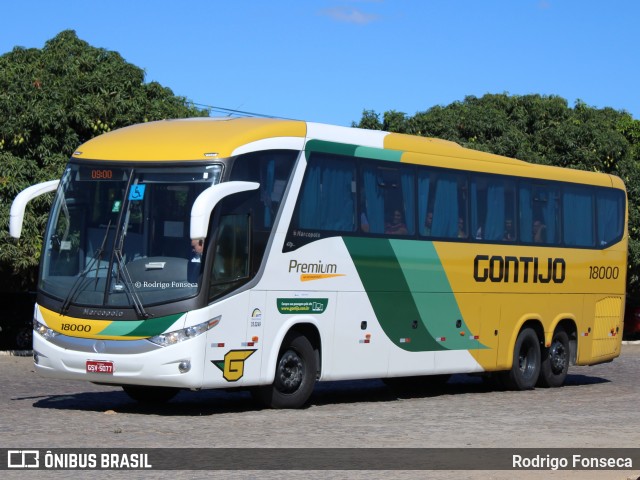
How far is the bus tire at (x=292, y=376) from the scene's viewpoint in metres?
17.2

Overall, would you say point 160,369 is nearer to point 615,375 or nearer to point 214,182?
point 214,182

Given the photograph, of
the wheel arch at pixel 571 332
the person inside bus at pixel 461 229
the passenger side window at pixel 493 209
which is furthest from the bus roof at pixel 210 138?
the wheel arch at pixel 571 332

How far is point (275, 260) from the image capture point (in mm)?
17062

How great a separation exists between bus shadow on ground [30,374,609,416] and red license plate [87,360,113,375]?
797 millimetres

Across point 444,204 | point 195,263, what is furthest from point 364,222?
point 195,263

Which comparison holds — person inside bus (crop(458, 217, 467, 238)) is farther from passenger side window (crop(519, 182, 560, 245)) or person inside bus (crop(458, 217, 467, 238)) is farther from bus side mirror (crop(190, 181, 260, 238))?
bus side mirror (crop(190, 181, 260, 238))

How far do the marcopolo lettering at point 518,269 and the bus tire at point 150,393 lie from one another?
18.7ft

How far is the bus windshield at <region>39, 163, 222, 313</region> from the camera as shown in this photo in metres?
16.0

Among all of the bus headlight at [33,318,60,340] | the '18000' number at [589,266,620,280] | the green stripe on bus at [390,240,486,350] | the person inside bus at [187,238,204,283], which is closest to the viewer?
the person inside bus at [187,238,204,283]

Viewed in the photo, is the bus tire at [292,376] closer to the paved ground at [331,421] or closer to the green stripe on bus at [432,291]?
the paved ground at [331,421]

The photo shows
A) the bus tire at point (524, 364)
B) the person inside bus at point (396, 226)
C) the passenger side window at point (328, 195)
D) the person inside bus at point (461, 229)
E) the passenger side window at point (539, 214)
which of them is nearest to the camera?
the passenger side window at point (328, 195)

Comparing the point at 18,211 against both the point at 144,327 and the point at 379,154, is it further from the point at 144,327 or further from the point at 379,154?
the point at 379,154

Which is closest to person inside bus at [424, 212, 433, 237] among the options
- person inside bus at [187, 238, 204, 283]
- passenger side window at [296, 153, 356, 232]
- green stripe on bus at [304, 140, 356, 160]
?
passenger side window at [296, 153, 356, 232]

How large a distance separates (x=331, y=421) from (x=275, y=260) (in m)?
2.33
